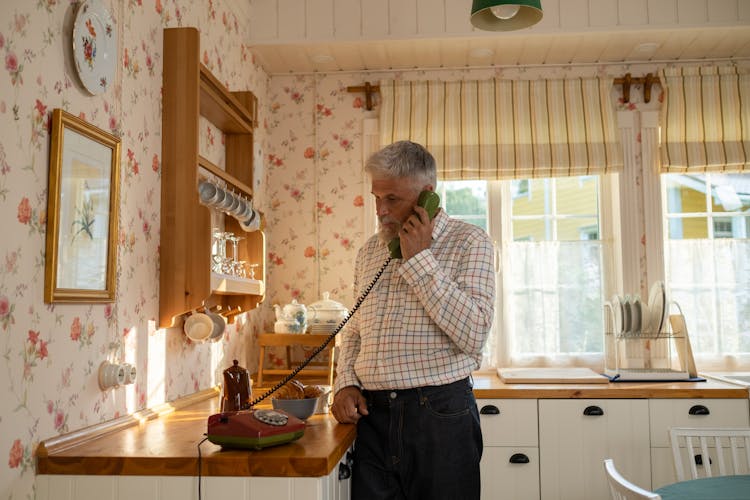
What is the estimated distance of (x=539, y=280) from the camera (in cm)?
395

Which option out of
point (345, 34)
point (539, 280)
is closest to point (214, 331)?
point (345, 34)

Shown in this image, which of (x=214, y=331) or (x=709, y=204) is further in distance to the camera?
(x=709, y=204)

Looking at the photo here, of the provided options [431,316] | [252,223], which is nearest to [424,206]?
[431,316]

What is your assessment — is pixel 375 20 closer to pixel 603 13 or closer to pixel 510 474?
pixel 603 13

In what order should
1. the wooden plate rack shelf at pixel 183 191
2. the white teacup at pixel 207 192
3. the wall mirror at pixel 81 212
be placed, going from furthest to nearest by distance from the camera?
1. the white teacup at pixel 207 192
2. the wooden plate rack shelf at pixel 183 191
3. the wall mirror at pixel 81 212

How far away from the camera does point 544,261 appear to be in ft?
13.0

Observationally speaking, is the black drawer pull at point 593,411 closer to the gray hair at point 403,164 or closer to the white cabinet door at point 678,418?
the white cabinet door at point 678,418

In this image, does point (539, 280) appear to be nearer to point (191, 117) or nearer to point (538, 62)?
point (538, 62)

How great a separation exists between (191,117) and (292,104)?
1.65m

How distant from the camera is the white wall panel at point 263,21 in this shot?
3.61 metres

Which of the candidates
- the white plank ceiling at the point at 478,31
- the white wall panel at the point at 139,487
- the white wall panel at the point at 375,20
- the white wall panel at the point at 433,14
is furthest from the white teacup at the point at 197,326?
the white wall panel at the point at 433,14

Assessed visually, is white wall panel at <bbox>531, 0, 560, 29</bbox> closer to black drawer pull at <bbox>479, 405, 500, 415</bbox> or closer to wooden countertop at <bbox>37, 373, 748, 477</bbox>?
black drawer pull at <bbox>479, 405, 500, 415</bbox>

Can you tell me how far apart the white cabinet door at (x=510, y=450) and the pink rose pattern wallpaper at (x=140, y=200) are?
3.67 feet

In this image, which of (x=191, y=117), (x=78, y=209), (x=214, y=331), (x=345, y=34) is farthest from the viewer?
(x=345, y=34)
